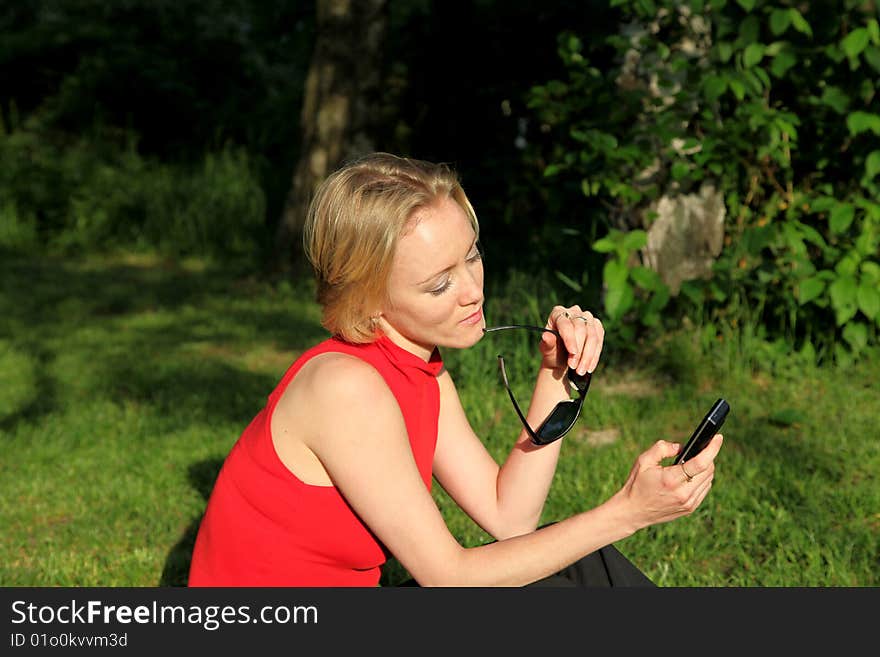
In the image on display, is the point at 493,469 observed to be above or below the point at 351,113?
above

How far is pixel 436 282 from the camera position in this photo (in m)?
2.55

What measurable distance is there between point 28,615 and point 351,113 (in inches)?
256

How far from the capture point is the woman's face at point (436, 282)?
2520mm

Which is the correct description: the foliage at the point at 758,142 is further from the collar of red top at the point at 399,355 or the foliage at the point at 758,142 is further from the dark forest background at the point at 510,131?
the collar of red top at the point at 399,355

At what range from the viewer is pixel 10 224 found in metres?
10.1

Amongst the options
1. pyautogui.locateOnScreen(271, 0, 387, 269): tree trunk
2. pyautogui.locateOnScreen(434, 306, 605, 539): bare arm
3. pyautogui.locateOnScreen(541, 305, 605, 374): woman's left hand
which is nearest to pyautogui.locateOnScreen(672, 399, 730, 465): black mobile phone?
pyautogui.locateOnScreen(541, 305, 605, 374): woman's left hand

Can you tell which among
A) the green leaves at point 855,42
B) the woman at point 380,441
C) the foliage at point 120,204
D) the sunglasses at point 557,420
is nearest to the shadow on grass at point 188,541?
the woman at point 380,441

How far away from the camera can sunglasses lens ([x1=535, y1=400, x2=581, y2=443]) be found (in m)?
2.80

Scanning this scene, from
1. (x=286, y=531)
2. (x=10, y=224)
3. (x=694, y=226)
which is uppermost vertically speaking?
(x=286, y=531)

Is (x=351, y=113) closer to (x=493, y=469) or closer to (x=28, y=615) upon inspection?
(x=493, y=469)

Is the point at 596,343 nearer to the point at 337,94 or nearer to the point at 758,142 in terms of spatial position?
the point at 758,142

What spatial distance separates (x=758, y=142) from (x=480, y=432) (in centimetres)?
182

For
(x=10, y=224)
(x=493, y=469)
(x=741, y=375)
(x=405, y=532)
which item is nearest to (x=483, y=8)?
(x=10, y=224)

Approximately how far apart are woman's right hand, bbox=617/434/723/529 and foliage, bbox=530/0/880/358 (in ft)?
10.3
